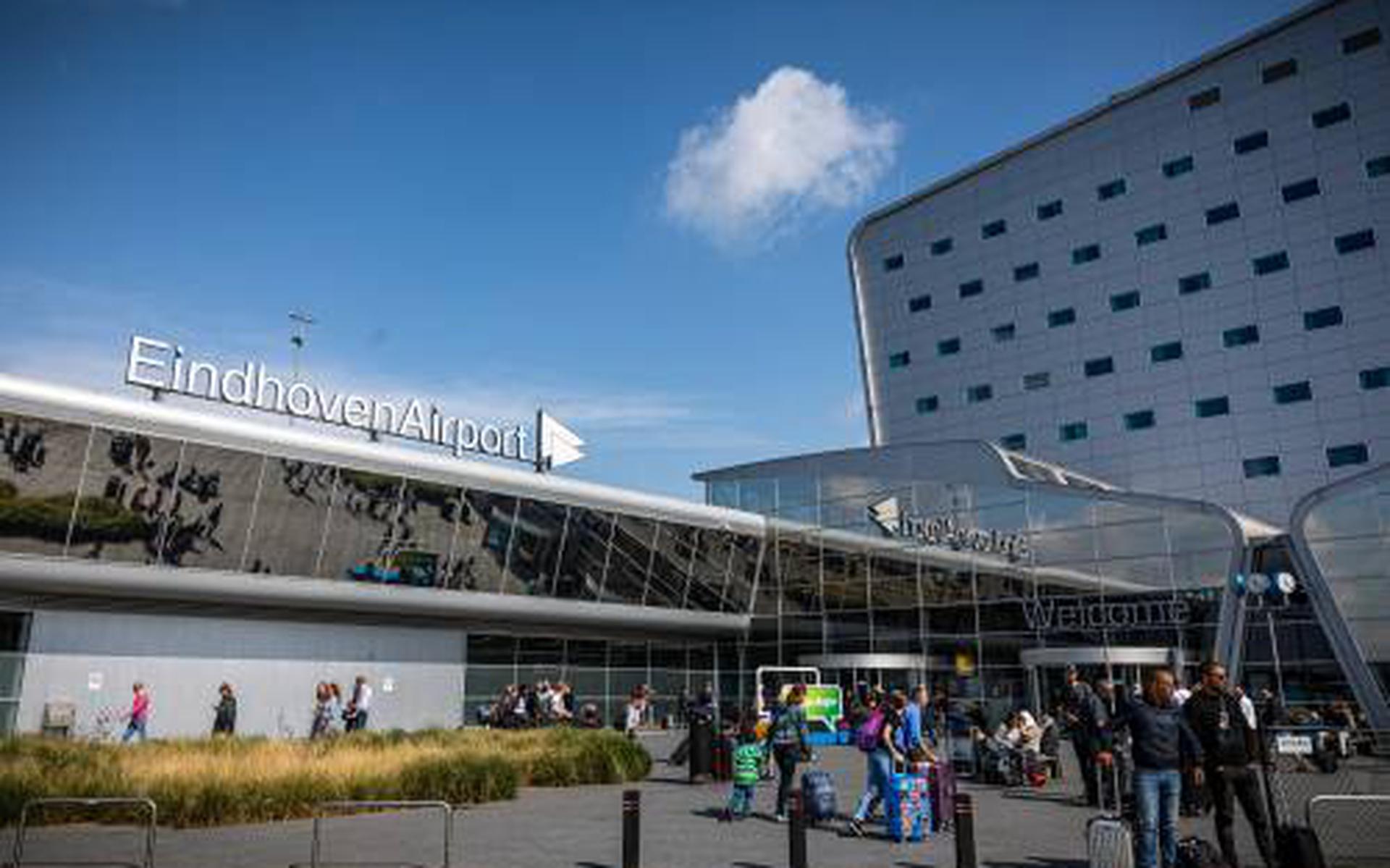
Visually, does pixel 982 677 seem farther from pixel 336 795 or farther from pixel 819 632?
pixel 336 795

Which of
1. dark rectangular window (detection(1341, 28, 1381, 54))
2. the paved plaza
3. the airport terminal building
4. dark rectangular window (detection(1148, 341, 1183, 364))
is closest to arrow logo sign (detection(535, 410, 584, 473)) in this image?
the airport terminal building

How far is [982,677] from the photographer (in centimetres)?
3128

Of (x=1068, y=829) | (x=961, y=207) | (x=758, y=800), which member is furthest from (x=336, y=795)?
(x=961, y=207)

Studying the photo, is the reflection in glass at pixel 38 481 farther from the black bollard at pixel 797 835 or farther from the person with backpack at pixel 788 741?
the black bollard at pixel 797 835

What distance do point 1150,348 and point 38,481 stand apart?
45.6m

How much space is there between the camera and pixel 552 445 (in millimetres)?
35344

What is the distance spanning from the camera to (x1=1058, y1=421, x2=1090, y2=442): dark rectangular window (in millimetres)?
49781

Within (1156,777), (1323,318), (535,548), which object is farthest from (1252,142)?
(1156,777)

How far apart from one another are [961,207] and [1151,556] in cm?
3337

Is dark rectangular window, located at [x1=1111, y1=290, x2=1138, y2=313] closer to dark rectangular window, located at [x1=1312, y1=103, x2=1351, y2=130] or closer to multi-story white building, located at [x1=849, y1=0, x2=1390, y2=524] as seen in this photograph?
multi-story white building, located at [x1=849, y1=0, x2=1390, y2=524]

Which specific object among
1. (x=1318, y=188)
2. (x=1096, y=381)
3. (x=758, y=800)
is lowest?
(x=758, y=800)

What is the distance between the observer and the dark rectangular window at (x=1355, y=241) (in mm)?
42753

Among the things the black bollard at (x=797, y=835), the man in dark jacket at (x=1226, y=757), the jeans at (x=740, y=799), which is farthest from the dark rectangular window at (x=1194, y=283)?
the black bollard at (x=797, y=835)

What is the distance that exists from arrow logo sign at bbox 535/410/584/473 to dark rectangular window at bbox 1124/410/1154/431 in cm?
2798
